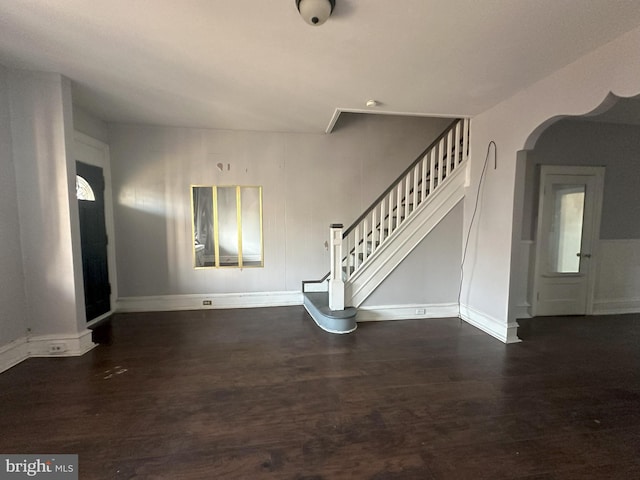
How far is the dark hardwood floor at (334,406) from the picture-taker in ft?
5.73

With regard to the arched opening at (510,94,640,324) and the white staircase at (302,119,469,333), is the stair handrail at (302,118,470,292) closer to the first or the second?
the white staircase at (302,119,469,333)

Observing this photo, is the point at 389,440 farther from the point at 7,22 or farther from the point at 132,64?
the point at 7,22

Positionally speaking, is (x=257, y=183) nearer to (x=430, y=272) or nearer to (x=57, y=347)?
(x=430, y=272)

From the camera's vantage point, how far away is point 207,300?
15.6ft

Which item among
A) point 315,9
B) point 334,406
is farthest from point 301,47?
point 334,406

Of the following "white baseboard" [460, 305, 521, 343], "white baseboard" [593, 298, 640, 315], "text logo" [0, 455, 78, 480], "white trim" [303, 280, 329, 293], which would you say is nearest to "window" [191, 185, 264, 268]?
"white trim" [303, 280, 329, 293]

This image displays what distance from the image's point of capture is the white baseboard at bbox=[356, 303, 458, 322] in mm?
4258

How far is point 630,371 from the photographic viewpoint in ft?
9.28

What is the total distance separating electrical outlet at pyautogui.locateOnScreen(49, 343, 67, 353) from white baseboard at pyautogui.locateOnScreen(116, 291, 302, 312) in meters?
1.54

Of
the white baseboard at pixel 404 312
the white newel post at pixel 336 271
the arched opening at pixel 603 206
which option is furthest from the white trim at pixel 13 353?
the arched opening at pixel 603 206

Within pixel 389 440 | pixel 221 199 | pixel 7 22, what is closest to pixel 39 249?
pixel 7 22

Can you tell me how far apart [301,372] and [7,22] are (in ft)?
11.9

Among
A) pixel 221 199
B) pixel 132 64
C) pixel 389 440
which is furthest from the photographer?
pixel 221 199

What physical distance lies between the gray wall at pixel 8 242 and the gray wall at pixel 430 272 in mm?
4005
